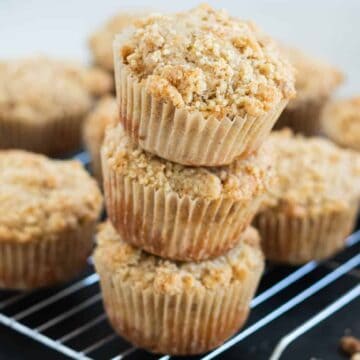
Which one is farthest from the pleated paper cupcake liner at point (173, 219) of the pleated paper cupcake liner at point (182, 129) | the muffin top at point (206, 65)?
the muffin top at point (206, 65)

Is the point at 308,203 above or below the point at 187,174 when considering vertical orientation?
below

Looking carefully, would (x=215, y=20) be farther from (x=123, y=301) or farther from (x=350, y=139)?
(x=350, y=139)

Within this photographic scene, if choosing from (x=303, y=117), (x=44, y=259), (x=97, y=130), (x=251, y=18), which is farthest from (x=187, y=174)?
(x=251, y=18)

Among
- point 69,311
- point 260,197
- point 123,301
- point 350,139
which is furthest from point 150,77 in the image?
point 350,139

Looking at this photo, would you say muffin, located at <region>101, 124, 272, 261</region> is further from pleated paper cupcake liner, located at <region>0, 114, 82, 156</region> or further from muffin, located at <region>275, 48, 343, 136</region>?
muffin, located at <region>275, 48, 343, 136</region>

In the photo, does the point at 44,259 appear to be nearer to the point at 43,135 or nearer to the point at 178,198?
the point at 178,198

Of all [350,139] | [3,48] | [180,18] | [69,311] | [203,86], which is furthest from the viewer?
[3,48]
